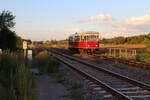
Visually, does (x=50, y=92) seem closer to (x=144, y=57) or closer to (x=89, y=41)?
(x=144, y=57)

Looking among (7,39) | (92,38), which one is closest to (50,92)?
(7,39)

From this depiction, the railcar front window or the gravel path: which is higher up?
the railcar front window

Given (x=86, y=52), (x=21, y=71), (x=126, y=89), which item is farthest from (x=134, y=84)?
(x=86, y=52)

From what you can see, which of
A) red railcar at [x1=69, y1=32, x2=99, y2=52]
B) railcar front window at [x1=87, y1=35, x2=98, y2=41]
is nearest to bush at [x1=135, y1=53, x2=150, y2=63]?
red railcar at [x1=69, y1=32, x2=99, y2=52]

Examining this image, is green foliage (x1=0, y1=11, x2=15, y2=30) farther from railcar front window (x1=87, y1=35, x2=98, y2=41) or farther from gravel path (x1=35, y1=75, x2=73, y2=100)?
gravel path (x1=35, y1=75, x2=73, y2=100)

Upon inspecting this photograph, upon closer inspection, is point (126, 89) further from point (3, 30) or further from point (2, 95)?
point (3, 30)

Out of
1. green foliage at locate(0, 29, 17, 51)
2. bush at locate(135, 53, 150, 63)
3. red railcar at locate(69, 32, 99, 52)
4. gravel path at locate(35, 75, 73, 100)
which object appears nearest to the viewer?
gravel path at locate(35, 75, 73, 100)

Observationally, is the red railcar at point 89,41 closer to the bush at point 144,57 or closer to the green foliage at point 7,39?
the green foliage at point 7,39

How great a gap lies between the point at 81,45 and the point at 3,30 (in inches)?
424

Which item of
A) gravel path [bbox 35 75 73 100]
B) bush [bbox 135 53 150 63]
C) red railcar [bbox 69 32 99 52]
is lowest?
gravel path [bbox 35 75 73 100]

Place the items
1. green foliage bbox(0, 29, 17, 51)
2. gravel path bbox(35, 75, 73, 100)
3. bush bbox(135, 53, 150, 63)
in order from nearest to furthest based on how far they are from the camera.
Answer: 1. gravel path bbox(35, 75, 73, 100)
2. bush bbox(135, 53, 150, 63)
3. green foliage bbox(0, 29, 17, 51)

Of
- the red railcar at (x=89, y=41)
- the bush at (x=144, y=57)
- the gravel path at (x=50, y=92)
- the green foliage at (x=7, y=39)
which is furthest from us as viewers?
the red railcar at (x=89, y=41)

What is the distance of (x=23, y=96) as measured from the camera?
8164 millimetres

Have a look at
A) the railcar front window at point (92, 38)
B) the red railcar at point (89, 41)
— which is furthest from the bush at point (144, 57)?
the railcar front window at point (92, 38)
